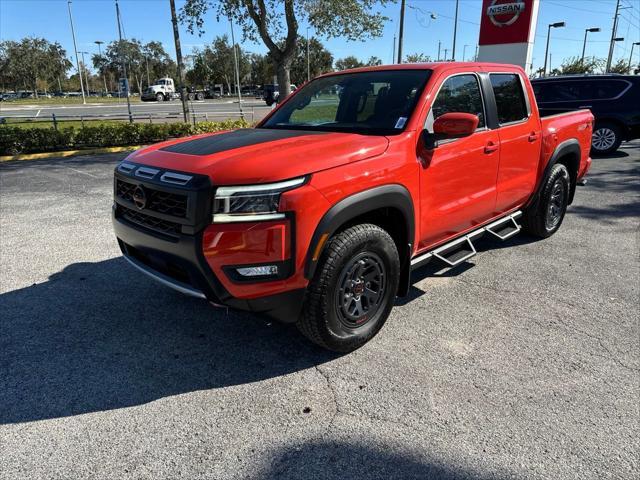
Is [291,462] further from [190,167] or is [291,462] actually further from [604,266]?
[604,266]

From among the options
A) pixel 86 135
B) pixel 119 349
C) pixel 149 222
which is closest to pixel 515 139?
pixel 149 222

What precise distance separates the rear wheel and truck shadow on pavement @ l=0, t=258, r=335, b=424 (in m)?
11.0

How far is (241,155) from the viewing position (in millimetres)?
2760

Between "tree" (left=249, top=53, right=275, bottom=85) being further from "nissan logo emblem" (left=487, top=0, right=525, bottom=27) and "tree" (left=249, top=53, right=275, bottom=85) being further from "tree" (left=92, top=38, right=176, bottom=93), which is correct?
"nissan logo emblem" (left=487, top=0, right=525, bottom=27)

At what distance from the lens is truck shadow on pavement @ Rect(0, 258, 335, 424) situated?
2.75 m

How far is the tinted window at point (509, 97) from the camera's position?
420cm

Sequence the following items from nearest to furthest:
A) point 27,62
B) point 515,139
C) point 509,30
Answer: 1. point 515,139
2. point 509,30
3. point 27,62

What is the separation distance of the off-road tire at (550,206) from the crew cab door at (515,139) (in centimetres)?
32

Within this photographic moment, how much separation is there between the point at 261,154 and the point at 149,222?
84 centimetres

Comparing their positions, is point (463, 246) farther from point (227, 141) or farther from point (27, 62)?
point (27, 62)

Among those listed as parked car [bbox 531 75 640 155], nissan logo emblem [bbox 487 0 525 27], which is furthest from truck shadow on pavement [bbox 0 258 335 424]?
nissan logo emblem [bbox 487 0 525 27]

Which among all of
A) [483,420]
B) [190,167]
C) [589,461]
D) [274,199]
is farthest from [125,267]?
[589,461]

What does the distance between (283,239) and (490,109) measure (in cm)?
254

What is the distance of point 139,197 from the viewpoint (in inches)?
115
